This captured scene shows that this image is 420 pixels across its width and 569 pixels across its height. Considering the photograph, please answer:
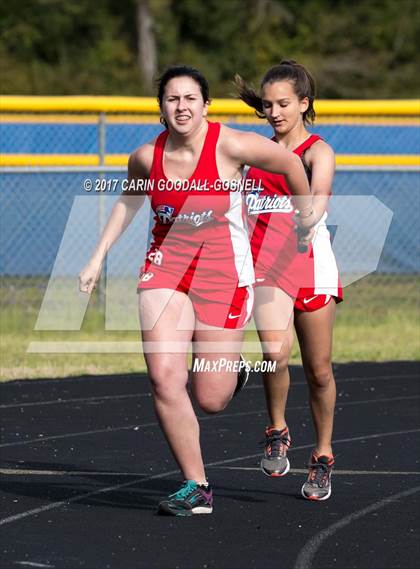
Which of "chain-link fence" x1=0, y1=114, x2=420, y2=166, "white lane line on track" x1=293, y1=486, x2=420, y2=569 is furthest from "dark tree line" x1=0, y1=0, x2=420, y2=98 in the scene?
"white lane line on track" x1=293, y1=486, x2=420, y2=569

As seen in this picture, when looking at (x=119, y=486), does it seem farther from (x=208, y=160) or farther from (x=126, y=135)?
(x=126, y=135)

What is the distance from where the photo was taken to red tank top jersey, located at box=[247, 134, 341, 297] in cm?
734

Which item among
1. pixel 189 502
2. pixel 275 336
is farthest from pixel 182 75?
pixel 189 502

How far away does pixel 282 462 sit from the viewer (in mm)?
7488

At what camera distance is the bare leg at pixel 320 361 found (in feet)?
24.0

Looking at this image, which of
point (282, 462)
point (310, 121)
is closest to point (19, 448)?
point (282, 462)

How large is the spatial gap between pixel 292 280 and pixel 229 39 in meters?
31.0

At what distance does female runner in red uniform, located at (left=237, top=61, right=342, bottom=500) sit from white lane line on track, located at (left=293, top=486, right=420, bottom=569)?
0.30 meters

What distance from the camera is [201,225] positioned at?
264 inches

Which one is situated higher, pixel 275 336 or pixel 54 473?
pixel 275 336

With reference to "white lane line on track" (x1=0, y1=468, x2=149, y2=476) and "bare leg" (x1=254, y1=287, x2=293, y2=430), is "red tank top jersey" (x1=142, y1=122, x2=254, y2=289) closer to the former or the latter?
"bare leg" (x1=254, y1=287, x2=293, y2=430)

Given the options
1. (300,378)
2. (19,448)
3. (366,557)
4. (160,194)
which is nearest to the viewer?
(366,557)

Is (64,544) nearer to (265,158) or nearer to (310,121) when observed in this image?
(265,158)

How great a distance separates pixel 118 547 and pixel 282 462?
61.2 inches
